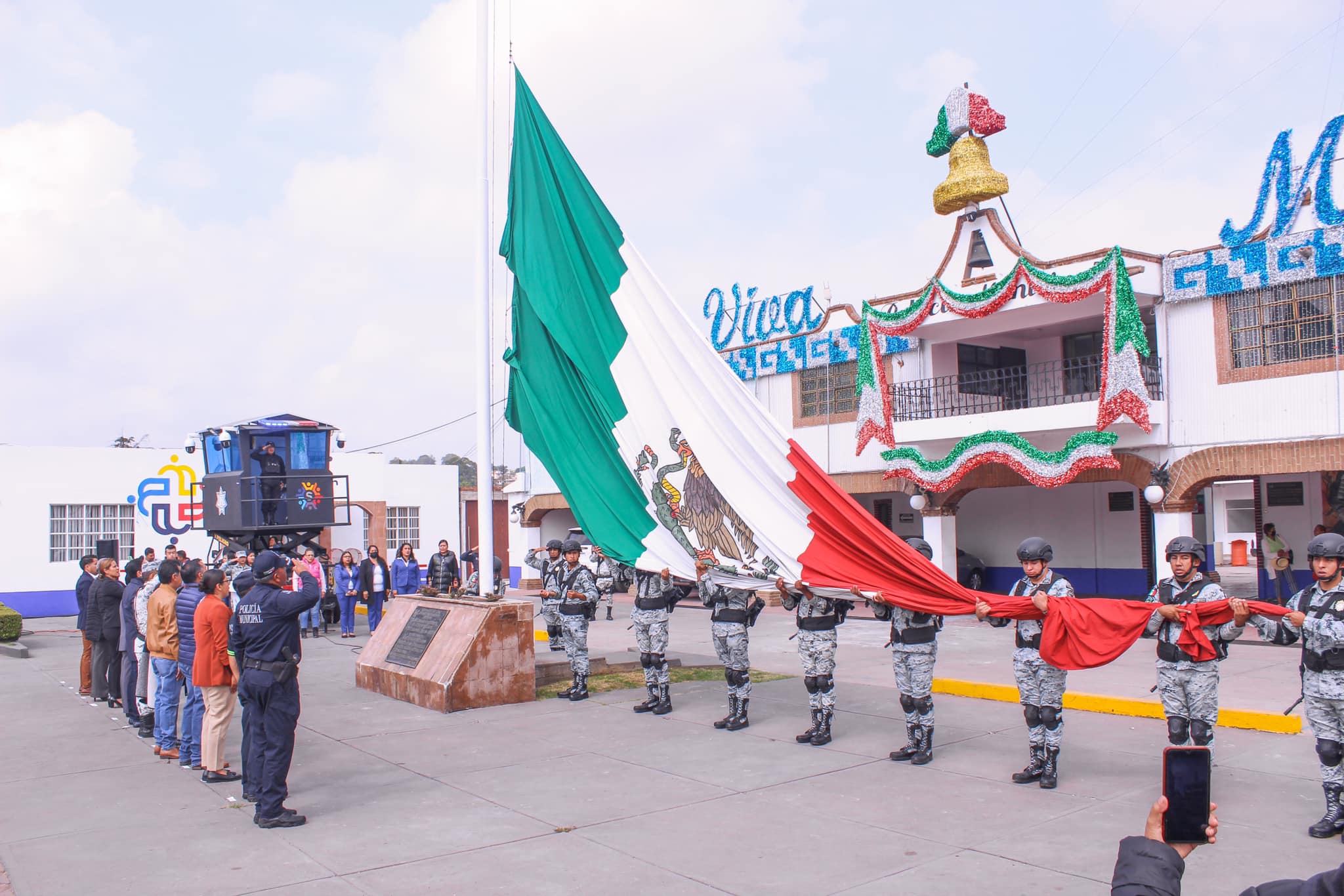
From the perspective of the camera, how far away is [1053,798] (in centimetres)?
707

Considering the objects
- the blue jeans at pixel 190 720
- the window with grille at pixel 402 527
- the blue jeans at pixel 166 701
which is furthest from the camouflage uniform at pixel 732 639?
the window with grille at pixel 402 527

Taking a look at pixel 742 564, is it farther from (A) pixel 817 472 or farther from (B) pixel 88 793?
(B) pixel 88 793

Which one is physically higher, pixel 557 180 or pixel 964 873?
pixel 557 180

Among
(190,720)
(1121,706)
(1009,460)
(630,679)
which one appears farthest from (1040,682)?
(1009,460)

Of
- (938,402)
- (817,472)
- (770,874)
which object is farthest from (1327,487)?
(770,874)

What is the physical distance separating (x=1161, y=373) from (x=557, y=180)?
12241mm

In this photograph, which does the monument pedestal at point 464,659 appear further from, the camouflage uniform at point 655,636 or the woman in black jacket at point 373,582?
the woman in black jacket at point 373,582

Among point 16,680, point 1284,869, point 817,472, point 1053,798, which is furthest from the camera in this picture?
point 16,680

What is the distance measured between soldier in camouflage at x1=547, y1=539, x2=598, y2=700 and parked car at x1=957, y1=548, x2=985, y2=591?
1445 cm

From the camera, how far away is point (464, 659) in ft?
35.1

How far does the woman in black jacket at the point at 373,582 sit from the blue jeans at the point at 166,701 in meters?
9.86

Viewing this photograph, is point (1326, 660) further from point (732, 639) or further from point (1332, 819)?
point (732, 639)

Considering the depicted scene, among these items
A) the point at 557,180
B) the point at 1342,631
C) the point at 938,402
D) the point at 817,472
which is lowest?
the point at 1342,631

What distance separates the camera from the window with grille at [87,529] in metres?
25.7
